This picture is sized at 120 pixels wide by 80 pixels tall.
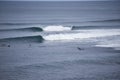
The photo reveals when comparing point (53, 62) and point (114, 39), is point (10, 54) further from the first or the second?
point (114, 39)

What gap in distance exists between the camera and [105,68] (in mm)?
25469

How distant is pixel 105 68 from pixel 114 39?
17.4 m

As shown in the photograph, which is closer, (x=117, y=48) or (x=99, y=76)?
(x=99, y=76)

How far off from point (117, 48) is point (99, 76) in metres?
12.7

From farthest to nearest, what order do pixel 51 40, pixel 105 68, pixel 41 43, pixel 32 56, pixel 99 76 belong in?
pixel 51 40 < pixel 41 43 < pixel 32 56 < pixel 105 68 < pixel 99 76

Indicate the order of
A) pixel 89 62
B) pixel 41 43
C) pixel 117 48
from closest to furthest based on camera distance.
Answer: pixel 89 62 < pixel 117 48 < pixel 41 43

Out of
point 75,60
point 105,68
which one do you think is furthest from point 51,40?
point 105,68

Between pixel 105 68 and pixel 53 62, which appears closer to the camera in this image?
pixel 105 68

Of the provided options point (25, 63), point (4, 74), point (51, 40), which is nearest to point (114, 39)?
point (51, 40)

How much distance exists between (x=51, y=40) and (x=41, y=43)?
10.4 feet

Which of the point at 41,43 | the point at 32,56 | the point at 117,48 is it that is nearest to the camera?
the point at 32,56

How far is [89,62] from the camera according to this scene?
28.0 meters

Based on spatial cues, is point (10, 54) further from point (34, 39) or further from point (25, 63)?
point (34, 39)

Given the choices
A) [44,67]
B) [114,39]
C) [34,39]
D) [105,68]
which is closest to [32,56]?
[44,67]
